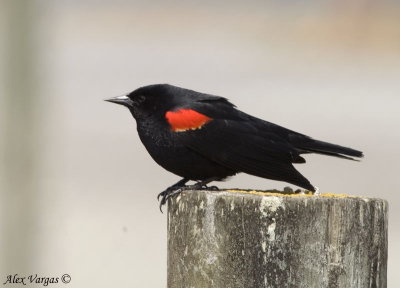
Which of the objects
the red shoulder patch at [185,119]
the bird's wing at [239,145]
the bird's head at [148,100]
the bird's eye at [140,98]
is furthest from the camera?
the bird's eye at [140,98]

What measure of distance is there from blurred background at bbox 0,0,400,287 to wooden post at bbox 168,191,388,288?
7.53 ft

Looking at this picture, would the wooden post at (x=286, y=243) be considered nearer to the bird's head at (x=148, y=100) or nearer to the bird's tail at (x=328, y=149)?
the bird's tail at (x=328, y=149)

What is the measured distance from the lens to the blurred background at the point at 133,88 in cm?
566

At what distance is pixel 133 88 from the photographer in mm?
15383

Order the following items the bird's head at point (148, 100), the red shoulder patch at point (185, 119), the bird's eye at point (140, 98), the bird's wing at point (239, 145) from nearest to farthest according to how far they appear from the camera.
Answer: the bird's wing at point (239, 145) < the red shoulder patch at point (185, 119) < the bird's head at point (148, 100) < the bird's eye at point (140, 98)

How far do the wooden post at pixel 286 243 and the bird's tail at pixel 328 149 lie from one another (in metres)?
1.51

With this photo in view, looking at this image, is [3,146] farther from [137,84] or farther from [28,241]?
[137,84]

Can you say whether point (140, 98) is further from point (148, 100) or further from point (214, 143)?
point (214, 143)

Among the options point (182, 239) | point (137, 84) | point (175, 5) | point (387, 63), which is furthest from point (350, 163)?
point (175, 5)

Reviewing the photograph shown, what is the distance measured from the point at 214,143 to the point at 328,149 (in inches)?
23.8

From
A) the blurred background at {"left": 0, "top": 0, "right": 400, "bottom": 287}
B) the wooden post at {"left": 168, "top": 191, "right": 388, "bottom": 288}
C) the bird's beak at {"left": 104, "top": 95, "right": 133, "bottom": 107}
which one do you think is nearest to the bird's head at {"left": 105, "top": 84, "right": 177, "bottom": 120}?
the bird's beak at {"left": 104, "top": 95, "right": 133, "bottom": 107}

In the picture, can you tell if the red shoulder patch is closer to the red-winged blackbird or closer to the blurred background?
the red-winged blackbird

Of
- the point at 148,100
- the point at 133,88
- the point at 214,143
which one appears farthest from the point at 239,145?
the point at 133,88

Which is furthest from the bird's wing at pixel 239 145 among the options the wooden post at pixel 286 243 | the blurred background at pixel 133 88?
the wooden post at pixel 286 243
